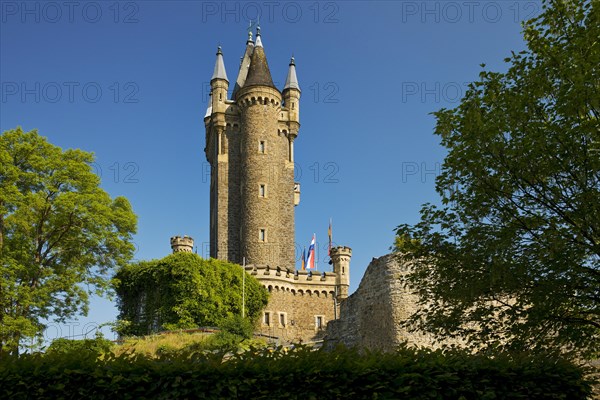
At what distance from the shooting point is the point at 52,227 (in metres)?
26.4

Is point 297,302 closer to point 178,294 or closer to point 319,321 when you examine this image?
point 319,321

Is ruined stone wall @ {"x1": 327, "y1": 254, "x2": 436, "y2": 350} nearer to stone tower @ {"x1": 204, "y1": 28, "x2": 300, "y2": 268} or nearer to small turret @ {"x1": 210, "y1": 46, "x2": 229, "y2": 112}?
stone tower @ {"x1": 204, "y1": 28, "x2": 300, "y2": 268}

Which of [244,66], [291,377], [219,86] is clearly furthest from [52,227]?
[244,66]

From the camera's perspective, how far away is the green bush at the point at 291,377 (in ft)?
31.6

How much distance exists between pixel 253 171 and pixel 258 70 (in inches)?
400

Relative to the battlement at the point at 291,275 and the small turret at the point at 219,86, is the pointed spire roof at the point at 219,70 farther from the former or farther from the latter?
the battlement at the point at 291,275

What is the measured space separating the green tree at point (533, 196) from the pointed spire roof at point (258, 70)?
42064 mm

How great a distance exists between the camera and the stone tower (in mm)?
52094

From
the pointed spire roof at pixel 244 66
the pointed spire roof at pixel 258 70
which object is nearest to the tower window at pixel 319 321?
the pointed spire roof at pixel 258 70

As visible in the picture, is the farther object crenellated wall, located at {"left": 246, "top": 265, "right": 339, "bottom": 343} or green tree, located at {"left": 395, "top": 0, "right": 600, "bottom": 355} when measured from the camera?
crenellated wall, located at {"left": 246, "top": 265, "right": 339, "bottom": 343}

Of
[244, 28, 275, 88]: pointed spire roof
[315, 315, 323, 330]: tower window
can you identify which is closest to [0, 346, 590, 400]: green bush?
[315, 315, 323, 330]: tower window

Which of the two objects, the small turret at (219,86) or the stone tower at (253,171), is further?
the small turret at (219,86)

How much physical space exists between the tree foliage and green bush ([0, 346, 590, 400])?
29.5 meters

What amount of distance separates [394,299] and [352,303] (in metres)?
2.98
